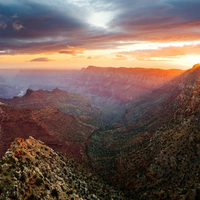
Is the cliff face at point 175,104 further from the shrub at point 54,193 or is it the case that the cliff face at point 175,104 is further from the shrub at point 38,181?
the shrub at point 38,181

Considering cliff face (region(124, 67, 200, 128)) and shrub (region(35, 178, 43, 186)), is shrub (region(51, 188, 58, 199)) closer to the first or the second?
shrub (region(35, 178, 43, 186))

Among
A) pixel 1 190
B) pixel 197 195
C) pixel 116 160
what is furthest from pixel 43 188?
pixel 116 160

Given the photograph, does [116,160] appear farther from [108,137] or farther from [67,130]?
[67,130]

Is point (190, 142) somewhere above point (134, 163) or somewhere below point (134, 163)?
above

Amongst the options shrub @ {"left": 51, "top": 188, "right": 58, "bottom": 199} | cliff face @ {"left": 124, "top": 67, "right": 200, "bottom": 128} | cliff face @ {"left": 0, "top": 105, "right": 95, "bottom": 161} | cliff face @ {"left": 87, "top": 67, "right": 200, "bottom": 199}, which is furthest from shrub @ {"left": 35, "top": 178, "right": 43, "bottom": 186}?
cliff face @ {"left": 124, "top": 67, "right": 200, "bottom": 128}

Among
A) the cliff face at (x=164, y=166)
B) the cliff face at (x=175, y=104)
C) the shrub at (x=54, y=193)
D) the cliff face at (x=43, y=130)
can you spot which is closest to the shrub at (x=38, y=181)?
the shrub at (x=54, y=193)

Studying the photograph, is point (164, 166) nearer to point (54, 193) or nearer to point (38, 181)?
point (54, 193)

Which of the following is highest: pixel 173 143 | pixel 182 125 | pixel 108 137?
pixel 182 125

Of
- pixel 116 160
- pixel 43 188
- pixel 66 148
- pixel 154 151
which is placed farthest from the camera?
pixel 66 148
